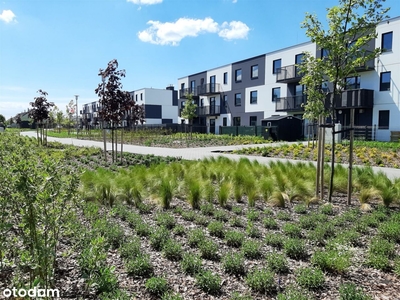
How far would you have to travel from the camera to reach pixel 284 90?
31.3m

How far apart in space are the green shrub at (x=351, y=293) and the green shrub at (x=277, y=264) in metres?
0.61

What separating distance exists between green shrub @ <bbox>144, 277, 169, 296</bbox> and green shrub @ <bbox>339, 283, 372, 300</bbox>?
1625 mm

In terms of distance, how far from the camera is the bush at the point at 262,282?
3.05 metres

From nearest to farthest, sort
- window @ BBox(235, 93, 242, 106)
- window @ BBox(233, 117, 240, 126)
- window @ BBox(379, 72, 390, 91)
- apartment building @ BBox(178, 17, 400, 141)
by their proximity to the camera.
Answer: apartment building @ BBox(178, 17, 400, 141), window @ BBox(379, 72, 390, 91), window @ BBox(235, 93, 242, 106), window @ BBox(233, 117, 240, 126)

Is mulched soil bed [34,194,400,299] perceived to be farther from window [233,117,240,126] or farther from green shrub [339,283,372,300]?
window [233,117,240,126]

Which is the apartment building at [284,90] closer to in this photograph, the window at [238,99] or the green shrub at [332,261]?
the window at [238,99]

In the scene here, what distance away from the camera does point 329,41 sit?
5984 millimetres

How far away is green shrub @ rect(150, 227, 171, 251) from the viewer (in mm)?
4047

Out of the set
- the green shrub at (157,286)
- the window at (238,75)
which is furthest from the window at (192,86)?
the green shrub at (157,286)

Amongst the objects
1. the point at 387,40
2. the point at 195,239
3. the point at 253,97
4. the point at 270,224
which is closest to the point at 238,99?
the point at 253,97

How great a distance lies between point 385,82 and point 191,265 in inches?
983

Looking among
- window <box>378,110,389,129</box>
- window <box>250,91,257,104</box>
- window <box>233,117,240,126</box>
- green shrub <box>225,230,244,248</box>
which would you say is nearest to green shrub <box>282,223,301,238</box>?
green shrub <box>225,230,244,248</box>

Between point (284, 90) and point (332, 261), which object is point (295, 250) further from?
point (284, 90)

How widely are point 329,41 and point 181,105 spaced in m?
43.7
